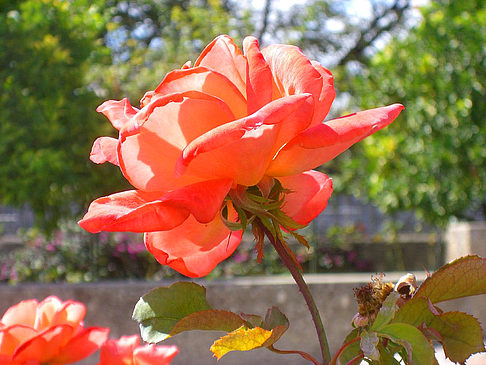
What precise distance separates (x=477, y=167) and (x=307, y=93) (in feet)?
21.0

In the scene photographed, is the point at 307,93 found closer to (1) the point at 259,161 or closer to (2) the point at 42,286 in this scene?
(1) the point at 259,161

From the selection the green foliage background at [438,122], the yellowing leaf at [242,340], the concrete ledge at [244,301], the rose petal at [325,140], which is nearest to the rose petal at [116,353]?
the yellowing leaf at [242,340]

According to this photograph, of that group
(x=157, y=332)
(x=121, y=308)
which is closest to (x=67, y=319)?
(x=157, y=332)

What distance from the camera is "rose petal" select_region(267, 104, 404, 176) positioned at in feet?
1.61

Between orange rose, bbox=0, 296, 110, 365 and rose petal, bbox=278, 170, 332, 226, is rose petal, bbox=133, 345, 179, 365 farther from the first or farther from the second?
rose petal, bbox=278, 170, 332, 226

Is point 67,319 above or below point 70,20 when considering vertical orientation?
above

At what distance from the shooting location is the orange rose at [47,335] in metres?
0.57

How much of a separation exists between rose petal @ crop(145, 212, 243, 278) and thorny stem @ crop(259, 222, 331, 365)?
0.17 ft

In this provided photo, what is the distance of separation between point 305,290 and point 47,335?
0.25m

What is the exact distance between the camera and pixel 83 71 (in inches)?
249

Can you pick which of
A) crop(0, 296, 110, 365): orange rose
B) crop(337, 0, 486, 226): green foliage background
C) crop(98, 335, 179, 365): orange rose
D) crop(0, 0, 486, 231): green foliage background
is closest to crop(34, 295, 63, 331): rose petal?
crop(0, 296, 110, 365): orange rose

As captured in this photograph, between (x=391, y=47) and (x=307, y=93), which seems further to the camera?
(x=391, y=47)

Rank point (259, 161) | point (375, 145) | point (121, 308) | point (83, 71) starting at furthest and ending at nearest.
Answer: point (375, 145), point (83, 71), point (121, 308), point (259, 161)

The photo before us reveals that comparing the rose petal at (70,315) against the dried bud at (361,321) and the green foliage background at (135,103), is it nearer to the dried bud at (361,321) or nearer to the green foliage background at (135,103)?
the dried bud at (361,321)
